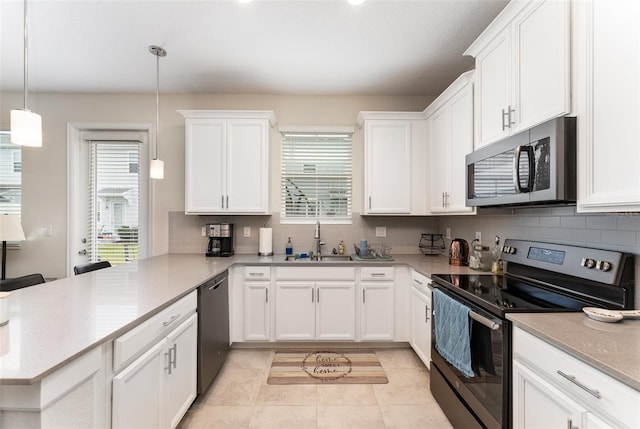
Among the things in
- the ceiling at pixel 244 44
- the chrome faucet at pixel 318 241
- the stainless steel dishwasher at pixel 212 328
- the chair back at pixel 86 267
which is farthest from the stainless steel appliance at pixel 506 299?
the chair back at pixel 86 267

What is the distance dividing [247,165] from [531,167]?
2420mm

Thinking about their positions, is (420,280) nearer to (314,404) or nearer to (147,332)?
(314,404)

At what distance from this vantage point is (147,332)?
4.33ft

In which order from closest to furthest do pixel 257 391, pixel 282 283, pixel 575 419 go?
pixel 575 419 → pixel 257 391 → pixel 282 283

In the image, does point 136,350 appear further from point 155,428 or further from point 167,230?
point 167,230

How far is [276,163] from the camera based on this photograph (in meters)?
3.38

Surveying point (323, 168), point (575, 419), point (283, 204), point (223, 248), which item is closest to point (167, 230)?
point (223, 248)

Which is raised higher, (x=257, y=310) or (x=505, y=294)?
(x=505, y=294)

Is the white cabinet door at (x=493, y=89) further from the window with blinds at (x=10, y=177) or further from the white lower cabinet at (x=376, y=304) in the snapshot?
the window with blinds at (x=10, y=177)

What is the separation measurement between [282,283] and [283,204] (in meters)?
1.01

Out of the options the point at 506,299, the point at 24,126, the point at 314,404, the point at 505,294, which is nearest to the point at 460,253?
the point at 505,294

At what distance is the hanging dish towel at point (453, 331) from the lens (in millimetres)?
1548

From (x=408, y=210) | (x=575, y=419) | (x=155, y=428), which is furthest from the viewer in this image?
(x=408, y=210)

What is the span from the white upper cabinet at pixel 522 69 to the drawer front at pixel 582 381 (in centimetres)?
103
